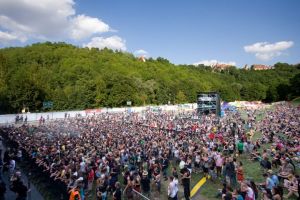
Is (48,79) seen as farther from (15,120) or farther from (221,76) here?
(221,76)

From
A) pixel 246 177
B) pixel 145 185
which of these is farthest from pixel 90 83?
pixel 145 185

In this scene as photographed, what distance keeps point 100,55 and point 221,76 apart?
77.5 metres

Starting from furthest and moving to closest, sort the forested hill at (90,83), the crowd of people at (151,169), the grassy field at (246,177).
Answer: the forested hill at (90,83) → the grassy field at (246,177) → the crowd of people at (151,169)

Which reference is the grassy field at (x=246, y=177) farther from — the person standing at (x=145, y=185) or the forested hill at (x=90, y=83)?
the forested hill at (x=90, y=83)

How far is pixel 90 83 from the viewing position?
78.3m

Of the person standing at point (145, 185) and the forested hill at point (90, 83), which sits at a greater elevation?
the forested hill at point (90, 83)

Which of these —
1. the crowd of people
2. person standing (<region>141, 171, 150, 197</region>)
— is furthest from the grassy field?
person standing (<region>141, 171, 150, 197</region>)

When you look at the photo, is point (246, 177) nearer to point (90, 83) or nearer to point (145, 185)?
point (145, 185)

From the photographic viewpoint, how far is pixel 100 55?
125 metres

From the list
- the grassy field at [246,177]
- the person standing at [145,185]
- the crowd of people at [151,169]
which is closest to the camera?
the crowd of people at [151,169]

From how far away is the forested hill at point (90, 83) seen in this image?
216 ft

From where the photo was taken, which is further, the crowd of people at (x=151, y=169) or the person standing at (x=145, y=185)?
the person standing at (x=145, y=185)

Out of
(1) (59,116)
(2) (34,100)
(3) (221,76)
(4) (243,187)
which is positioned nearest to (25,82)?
(2) (34,100)

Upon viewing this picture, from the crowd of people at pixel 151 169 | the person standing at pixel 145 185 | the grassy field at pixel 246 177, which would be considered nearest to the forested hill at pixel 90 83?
the crowd of people at pixel 151 169
